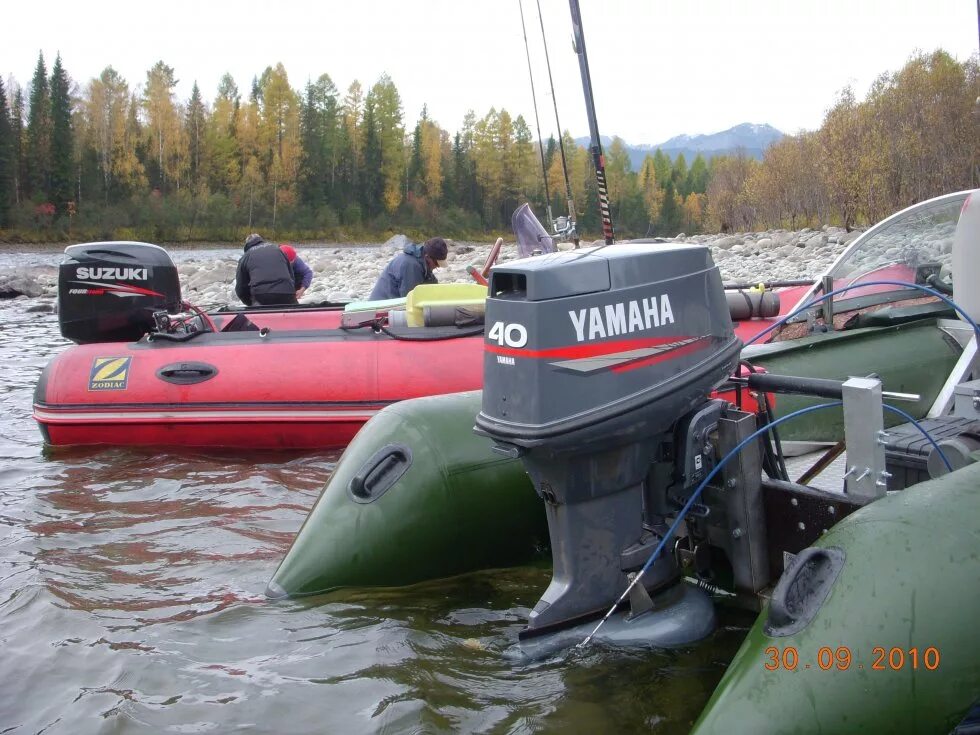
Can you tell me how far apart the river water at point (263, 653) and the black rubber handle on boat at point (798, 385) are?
0.82 m

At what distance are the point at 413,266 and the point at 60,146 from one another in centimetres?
6544

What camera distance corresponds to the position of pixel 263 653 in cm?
307

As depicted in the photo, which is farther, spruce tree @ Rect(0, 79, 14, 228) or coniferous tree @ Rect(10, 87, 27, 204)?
coniferous tree @ Rect(10, 87, 27, 204)

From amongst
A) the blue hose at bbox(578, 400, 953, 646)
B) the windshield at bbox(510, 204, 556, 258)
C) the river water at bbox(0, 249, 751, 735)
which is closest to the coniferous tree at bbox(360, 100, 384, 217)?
the windshield at bbox(510, 204, 556, 258)

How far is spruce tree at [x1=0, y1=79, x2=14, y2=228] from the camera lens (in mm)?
58875

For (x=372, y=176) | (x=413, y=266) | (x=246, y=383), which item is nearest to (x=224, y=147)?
(x=372, y=176)

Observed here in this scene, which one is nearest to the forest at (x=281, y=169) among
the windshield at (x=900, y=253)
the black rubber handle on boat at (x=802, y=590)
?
the windshield at (x=900, y=253)

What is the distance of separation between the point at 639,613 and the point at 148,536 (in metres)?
2.86

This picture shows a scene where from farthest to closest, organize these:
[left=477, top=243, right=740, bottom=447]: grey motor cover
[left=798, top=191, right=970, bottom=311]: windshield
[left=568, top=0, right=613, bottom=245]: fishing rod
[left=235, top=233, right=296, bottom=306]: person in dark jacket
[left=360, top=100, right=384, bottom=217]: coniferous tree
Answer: [left=360, top=100, right=384, bottom=217]: coniferous tree
[left=235, top=233, right=296, bottom=306]: person in dark jacket
[left=568, top=0, right=613, bottom=245]: fishing rod
[left=798, top=191, right=970, bottom=311]: windshield
[left=477, top=243, right=740, bottom=447]: grey motor cover

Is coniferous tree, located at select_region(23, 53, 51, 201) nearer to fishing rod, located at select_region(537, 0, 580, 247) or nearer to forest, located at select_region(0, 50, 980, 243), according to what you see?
forest, located at select_region(0, 50, 980, 243)

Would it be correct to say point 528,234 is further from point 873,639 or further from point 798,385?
point 873,639

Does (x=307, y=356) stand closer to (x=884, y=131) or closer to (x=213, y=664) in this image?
(x=213, y=664)

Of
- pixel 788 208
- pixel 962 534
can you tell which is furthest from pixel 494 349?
pixel 788 208

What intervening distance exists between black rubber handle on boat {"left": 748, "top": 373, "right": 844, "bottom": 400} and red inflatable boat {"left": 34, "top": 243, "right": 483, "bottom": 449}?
3.23 m
